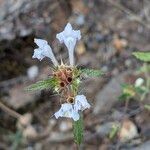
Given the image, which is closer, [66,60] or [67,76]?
[67,76]

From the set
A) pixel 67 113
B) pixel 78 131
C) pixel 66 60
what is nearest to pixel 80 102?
pixel 67 113

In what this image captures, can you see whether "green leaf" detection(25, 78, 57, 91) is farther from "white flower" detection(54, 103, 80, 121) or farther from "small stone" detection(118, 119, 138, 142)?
"small stone" detection(118, 119, 138, 142)

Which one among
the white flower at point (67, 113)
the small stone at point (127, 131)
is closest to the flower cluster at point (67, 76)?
the white flower at point (67, 113)

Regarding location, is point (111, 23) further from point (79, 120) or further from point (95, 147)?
point (79, 120)

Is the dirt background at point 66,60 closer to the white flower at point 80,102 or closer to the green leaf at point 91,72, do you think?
the green leaf at point 91,72

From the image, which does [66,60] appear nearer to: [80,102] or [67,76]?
[67,76]

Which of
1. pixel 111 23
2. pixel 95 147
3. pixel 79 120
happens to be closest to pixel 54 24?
pixel 111 23
